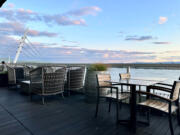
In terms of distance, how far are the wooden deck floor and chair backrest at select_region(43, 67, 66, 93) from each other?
542 millimetres

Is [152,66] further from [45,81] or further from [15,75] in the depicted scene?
[15,75]

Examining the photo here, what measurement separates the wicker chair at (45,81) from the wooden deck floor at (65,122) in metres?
0.48

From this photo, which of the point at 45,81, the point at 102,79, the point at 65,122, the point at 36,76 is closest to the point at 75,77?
the point at 45,81

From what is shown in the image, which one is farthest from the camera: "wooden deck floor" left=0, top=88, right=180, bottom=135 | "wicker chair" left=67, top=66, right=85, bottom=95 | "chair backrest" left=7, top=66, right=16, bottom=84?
"chair backrest" left=7, top=66, right=16, bottom=84

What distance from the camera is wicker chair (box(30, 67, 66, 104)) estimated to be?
337 centimetres

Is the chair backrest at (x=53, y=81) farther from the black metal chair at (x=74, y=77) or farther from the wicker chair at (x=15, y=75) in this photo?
the wicker chair at (x=15, y=75)

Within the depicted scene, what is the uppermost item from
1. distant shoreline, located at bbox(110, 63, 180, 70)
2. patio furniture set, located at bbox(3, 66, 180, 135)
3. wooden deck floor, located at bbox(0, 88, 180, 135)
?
distant shoreline, located at bbox(110, 63, 180, 70)

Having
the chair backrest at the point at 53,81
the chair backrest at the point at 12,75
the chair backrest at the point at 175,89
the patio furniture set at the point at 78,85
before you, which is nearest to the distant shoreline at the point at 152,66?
the patio furniture set at the point at 78,85

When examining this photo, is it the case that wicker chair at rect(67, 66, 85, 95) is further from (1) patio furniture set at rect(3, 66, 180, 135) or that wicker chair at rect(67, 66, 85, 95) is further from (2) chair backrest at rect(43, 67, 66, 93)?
(2) chair backrest at rect(43, 67, 66, 93)

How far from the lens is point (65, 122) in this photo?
Result: 7.61 feet

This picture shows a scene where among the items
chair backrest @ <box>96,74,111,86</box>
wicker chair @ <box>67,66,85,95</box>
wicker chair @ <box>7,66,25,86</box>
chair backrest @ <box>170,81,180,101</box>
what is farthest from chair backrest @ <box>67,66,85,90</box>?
chair backrest @ <box>170,81,180,101</box>

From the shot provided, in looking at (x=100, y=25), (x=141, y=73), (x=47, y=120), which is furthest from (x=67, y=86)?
(x=100, y=25)

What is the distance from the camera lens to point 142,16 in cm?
547

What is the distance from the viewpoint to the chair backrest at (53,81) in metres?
3.38
